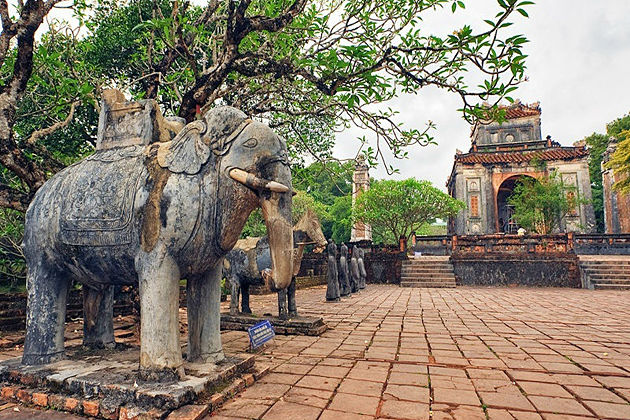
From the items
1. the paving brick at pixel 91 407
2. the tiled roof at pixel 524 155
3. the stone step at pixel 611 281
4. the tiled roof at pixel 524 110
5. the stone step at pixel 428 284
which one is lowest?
the stone step at pixel 428 284

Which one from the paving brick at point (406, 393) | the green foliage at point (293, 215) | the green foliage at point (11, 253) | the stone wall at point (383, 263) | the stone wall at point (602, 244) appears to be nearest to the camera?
the paving brick at point (406, 393)

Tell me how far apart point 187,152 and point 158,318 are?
1.22m

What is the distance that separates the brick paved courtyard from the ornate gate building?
24.9m

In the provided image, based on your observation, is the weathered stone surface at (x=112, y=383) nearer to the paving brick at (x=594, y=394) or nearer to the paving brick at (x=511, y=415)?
the paving brick at (x=511, y=415)

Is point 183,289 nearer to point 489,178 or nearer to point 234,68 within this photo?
point 234,68

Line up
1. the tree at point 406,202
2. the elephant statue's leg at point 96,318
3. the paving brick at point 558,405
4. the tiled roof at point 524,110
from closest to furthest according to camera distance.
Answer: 1. the paving brick at point 558,405
2. the elephant statue's leg at point 96,318
3. the tree at point 406,202
4. the tiled roof at point 524,110

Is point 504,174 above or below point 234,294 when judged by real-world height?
above

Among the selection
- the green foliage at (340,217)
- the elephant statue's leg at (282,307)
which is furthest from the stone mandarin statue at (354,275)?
the green foliage at (340,217)

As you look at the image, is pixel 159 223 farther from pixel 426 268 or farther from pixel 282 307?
pixel 426 268

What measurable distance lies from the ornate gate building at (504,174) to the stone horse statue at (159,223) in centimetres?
2829

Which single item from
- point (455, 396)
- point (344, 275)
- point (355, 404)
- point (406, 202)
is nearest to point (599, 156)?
point (406, 202)

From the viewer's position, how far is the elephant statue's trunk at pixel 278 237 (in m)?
2.84

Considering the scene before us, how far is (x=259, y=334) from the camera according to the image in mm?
3977

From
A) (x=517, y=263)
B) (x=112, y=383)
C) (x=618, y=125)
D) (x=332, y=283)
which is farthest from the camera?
(x=618, y=125)
